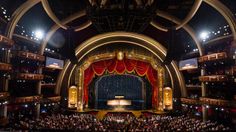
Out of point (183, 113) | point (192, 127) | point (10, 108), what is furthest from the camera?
point (183, 113)

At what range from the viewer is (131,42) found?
115ft

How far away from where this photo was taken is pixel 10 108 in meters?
28.2

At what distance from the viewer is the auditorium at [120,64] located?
2466 cm

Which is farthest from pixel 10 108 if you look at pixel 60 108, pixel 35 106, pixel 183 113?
pixel 183 113

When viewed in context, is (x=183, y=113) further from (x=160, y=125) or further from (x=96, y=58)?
(x=96, y=58)

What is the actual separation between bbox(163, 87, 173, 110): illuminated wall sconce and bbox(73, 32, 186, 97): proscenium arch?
5.77 ft

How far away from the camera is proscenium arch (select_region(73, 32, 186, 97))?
33344 millimetres

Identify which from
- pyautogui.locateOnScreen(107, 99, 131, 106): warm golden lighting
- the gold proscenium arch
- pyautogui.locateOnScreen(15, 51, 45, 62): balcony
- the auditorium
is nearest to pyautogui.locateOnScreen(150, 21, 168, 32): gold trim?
the auditorium

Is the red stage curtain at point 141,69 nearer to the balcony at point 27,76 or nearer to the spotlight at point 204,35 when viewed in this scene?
the spotlight at point 204,35

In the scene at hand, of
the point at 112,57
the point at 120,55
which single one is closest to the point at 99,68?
the point at 112,57

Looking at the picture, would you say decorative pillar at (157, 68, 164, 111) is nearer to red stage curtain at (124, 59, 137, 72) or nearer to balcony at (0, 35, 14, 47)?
red stage curtain at (124, 59, 137, 72)

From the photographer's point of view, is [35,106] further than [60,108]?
No

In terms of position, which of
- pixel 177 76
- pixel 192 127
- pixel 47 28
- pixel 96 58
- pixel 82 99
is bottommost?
pixel 192 127

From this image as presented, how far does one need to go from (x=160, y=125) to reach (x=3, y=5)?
69.5 feet
